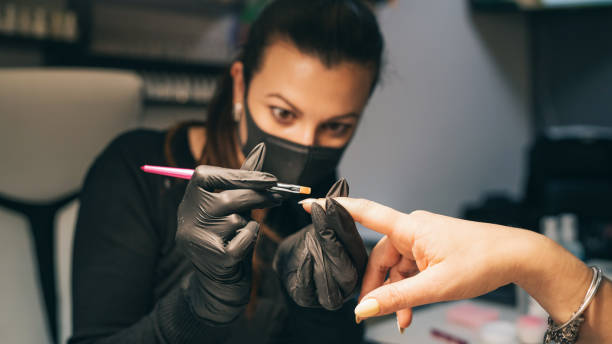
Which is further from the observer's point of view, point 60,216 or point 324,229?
point 60,216

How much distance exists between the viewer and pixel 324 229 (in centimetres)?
54

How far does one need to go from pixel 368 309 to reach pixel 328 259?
0.13 m

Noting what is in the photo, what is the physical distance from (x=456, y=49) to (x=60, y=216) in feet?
5.43

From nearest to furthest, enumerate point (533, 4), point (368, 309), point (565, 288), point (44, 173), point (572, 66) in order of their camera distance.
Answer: point (368, 309) < point (565, 288) < point (44, 173) < point (533, 4) < point (572, 66)

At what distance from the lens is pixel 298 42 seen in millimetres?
789

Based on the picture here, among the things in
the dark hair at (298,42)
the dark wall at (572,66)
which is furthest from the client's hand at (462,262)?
the dark wall at (572,66)

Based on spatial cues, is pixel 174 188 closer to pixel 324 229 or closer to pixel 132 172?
pixel 132 172

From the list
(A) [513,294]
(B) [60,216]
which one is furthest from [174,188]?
(A) [513,294]

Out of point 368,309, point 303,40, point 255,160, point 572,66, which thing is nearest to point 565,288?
point 368,309

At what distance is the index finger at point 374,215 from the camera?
0.53m

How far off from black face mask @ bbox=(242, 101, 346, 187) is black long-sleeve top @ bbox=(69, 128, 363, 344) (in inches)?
5.4

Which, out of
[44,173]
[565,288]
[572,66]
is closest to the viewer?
[565,288]

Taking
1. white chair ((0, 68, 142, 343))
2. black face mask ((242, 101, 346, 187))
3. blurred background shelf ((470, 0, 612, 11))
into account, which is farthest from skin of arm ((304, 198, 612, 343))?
blurred background shelf ((470, 0, 612, 11))

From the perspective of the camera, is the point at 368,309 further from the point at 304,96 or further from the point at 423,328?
the point at 423,328
